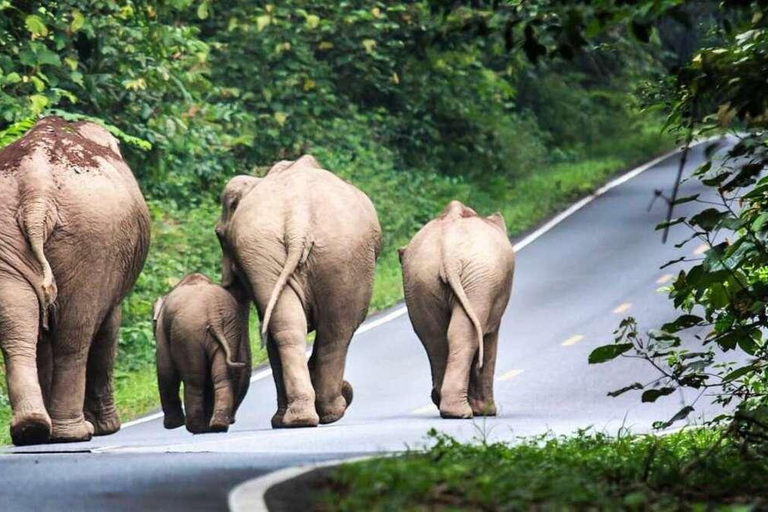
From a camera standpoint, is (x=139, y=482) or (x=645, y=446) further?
(x=645, y=446)

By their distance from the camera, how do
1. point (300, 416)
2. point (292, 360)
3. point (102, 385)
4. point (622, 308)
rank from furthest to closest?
point (622, 308), point (102, 385), point (292, 360), point (300, 416)

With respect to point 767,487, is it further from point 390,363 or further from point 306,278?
point 390,363

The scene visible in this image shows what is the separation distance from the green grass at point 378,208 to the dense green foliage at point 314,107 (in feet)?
0.13

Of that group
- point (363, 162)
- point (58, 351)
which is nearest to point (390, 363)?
point (58, 351)

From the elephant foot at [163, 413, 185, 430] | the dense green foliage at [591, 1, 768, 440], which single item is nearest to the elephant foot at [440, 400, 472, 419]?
the elephant foot at [163, 413, 185, 430]

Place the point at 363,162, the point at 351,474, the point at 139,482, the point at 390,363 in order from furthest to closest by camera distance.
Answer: the point at 363,162
the point at 390,363
the point at 139,482
the point at 351,474

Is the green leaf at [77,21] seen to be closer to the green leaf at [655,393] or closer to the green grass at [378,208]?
the green grass at [378,208]

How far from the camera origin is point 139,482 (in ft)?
33.4

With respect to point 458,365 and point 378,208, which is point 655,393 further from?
point 378,208

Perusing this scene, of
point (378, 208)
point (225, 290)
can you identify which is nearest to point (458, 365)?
point (225, 290)

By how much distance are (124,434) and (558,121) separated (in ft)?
89.2

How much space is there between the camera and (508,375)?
74.7ft

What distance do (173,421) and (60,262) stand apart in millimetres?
3002

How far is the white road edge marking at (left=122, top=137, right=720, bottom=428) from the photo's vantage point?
2303 centimetres
